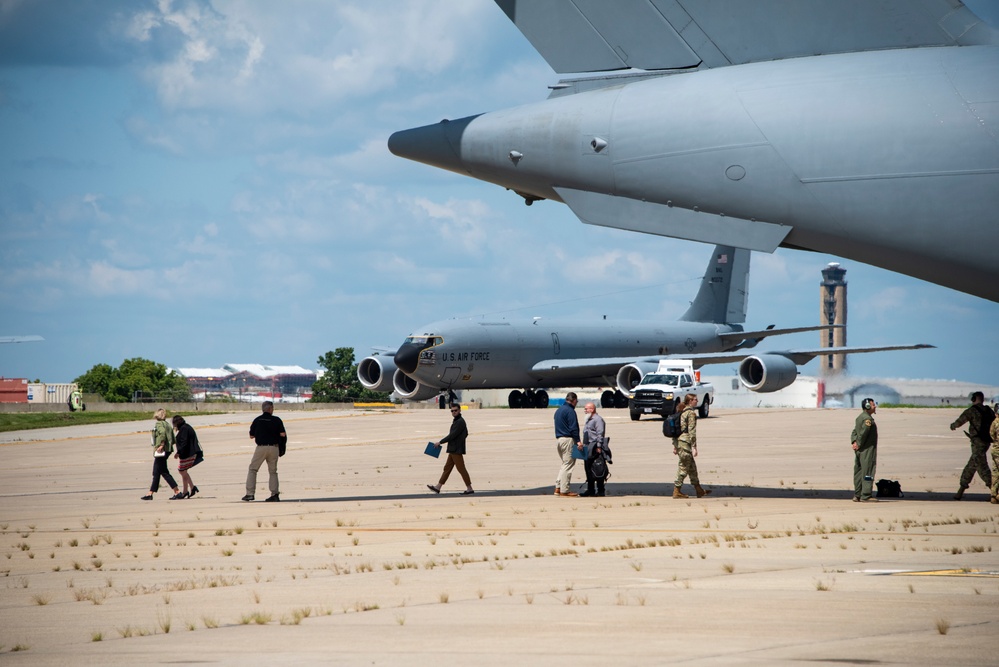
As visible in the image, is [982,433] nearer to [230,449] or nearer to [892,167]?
[892,167]

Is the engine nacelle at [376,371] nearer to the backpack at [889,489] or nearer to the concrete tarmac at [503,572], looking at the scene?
the concrete tarmac at [503,572]

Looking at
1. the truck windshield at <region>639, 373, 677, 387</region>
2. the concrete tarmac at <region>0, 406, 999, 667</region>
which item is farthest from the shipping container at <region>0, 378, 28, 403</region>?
the concrete tarmac at <region>0, 406, 999, 667</region>

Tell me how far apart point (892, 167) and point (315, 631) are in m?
10.9

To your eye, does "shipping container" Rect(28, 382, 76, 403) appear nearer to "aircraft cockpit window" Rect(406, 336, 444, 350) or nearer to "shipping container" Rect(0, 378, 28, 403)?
"shipping container" Rect(0, 378, 28, 403)

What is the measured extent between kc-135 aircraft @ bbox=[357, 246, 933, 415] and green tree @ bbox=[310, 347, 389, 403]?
6105 cm

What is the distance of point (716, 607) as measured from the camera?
8.30 m

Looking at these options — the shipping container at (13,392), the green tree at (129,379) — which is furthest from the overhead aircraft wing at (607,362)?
the green tree at (129,379)

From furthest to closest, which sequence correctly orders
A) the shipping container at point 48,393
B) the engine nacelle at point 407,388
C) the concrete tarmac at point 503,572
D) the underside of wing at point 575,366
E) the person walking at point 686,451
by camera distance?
the shipping container at point 48,393, the underside of wing at point 575,366, the engine nacelle at point 407,388, the person walking at point 686,451, the concrete tarmac at point 503,572

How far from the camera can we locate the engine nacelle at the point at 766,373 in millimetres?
47906

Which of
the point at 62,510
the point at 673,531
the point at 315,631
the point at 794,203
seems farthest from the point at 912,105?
the point at 62,510

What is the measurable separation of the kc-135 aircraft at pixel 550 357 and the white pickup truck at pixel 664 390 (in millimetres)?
2190

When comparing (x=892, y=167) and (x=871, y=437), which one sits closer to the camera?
(x=892, y=167)

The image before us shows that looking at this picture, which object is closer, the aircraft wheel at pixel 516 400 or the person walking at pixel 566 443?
the person walking at pixel 566 443

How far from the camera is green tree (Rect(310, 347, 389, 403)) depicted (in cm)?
12312
